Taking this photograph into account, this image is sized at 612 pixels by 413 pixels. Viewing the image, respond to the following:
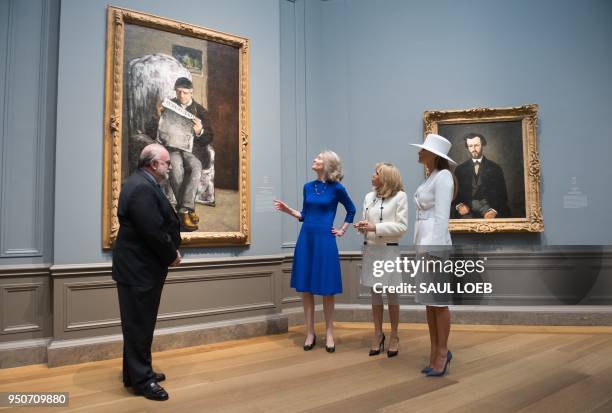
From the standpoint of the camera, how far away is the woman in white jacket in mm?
3854

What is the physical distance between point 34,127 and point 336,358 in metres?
3.61

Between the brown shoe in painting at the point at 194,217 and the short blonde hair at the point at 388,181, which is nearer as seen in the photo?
the short blonde hair at the point at 388,181

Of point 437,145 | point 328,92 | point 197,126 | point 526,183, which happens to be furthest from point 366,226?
point 328,92

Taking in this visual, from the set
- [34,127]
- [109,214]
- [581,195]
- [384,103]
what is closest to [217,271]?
[109,214]

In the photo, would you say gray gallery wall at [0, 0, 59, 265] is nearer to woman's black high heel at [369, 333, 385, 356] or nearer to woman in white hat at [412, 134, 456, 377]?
woman's black high heel at [369, 333, 385, 356]

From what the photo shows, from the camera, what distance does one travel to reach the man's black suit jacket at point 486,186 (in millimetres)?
5320

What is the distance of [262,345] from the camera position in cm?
446

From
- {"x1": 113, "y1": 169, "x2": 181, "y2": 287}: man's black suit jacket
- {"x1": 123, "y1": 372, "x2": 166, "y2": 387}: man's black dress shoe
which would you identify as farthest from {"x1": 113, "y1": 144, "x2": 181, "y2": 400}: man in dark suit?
{"x1": 123, "y1": 372, "x2": 166, "y2": 387}: man's black dress shoe

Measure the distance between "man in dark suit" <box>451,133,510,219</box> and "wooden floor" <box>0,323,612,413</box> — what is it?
155 centimetres

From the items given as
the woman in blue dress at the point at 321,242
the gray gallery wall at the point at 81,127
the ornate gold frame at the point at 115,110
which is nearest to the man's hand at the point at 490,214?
the woman in blue dress at the point at 321,242

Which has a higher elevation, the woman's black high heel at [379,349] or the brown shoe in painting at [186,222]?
the brown shoe in painting at [186,222]

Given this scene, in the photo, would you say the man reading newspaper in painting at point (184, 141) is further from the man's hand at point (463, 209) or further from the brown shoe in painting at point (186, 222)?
the man's hand at point (463, 209)

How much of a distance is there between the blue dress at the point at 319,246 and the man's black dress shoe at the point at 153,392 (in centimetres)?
168

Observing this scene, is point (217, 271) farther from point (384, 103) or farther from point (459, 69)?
point (459, 69)
